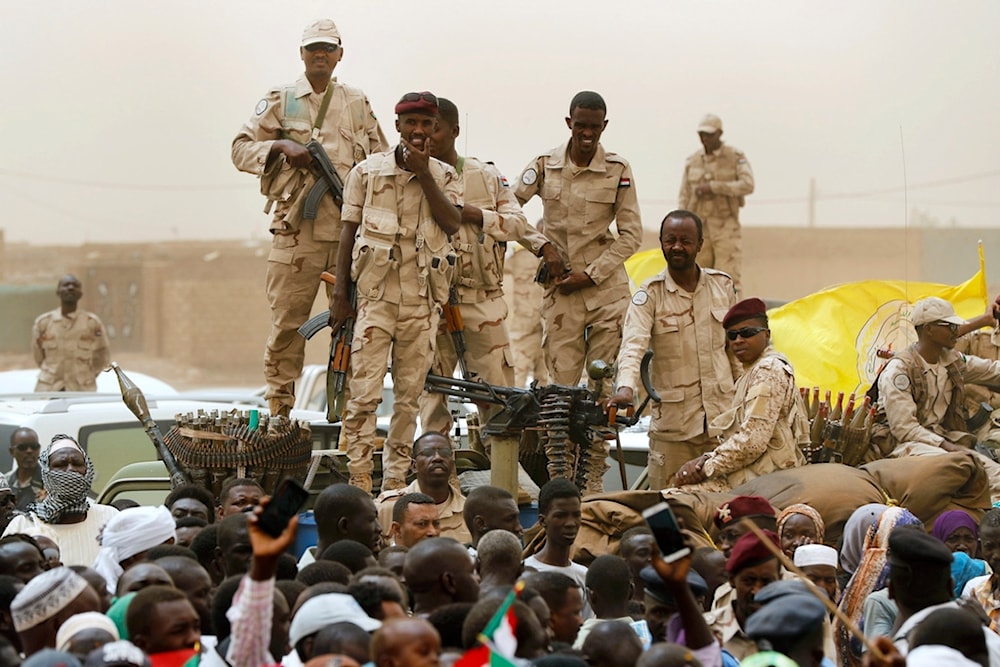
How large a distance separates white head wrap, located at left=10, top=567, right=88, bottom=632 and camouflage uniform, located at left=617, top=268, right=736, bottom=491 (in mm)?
4819

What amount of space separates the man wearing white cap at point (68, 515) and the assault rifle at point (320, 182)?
234cm

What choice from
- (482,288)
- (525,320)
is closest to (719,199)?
(525,320)

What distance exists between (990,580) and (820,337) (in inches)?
257

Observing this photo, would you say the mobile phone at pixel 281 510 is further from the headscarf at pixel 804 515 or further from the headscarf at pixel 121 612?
the headscarf at pixel 804 515

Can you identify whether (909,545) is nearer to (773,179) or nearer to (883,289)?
(883,289)

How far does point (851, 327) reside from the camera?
13.6 metres

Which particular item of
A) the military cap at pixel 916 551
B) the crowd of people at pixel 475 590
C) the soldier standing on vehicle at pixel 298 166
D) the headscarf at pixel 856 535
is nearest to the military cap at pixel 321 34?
the soldier standing on vehicle at pixel 298 166

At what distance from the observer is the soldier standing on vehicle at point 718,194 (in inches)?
674

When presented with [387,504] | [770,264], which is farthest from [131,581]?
[770,264]

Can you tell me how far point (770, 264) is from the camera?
3453 centimetres

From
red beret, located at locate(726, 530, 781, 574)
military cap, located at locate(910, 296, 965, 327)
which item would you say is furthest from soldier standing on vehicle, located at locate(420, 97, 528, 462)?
red beret, located at locate(726, 530, 781, 574)

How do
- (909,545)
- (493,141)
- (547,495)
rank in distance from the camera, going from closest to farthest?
1. (909,545)
2. (547,495)
3. (493,141)

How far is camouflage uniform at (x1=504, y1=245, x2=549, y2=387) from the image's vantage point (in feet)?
51.1

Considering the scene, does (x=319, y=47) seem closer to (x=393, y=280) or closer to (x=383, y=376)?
(x=393, y=280)
